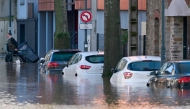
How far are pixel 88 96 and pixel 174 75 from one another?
2.72m

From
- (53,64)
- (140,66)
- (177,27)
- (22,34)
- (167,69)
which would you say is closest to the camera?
(167,69)

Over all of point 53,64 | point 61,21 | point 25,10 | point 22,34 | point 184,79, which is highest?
point 25,10

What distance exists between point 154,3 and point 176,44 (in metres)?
3.31

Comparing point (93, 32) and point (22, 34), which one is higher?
point (93, 32)

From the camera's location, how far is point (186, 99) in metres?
18.5

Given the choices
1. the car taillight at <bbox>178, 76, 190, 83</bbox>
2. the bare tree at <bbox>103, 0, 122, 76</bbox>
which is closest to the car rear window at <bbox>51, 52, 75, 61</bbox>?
the bare tree at <bbox>103, 0, 122, 76</bbox>

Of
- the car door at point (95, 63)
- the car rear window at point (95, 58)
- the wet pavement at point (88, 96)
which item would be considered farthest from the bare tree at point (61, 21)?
the wet pavement at point (88, 96)

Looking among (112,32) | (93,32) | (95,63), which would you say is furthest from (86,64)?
(93,32)

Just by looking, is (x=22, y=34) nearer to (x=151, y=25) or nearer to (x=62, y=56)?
(x=151, y=25)

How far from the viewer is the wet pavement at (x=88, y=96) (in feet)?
57.5

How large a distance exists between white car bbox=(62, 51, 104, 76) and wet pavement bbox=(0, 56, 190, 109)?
2.85m

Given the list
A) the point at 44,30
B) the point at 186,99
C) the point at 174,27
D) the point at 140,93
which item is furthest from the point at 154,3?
the point at 44,30

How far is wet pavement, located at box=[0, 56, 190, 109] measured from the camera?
17539mm

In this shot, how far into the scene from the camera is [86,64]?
2933 centimetres
